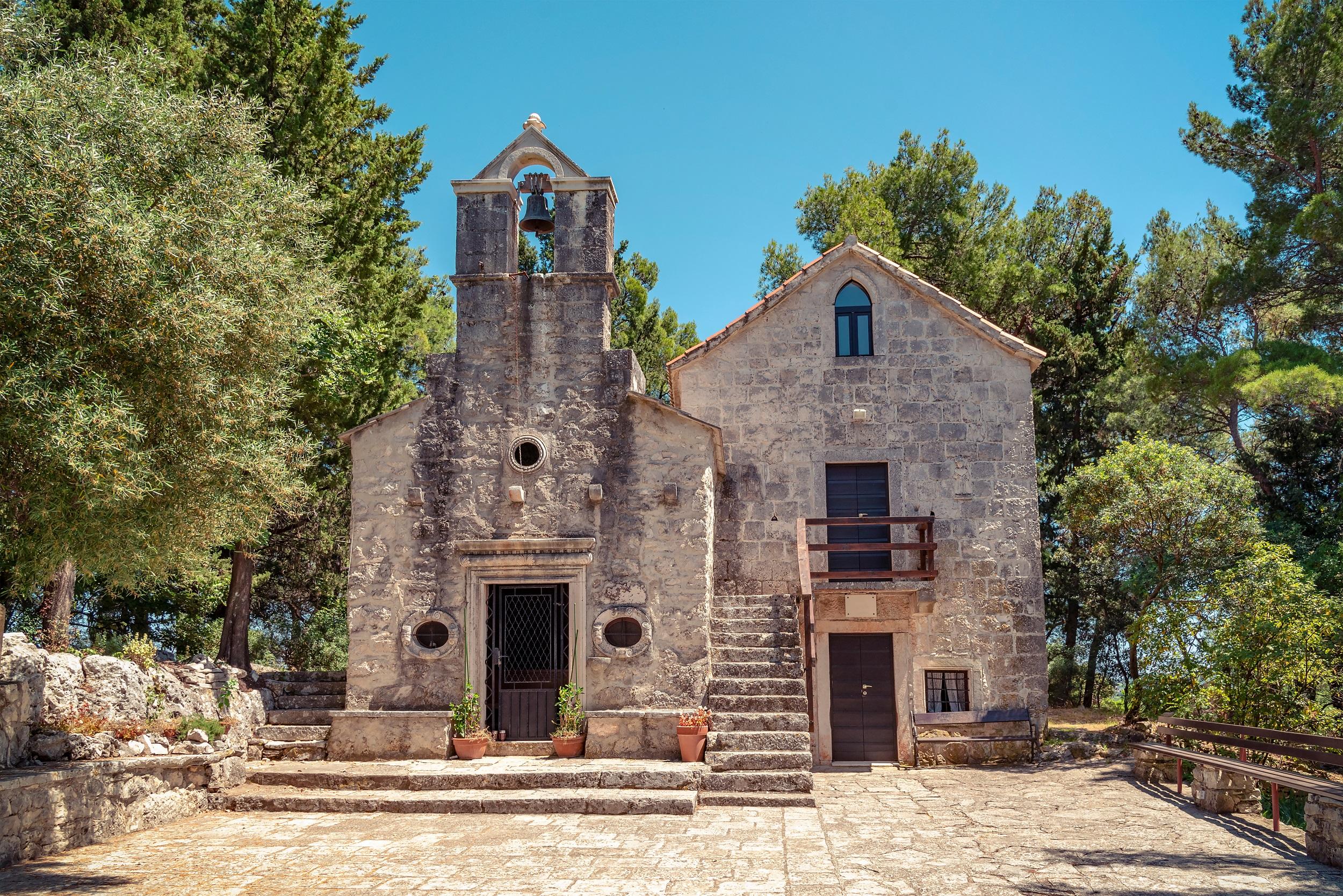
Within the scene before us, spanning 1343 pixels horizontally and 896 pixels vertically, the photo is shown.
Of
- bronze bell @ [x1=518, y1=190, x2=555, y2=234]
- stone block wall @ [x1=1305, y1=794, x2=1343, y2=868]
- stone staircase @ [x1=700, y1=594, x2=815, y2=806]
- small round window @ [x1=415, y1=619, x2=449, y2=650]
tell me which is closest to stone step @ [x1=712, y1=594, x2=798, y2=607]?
stone staircase @ [x1=700, y1=594, x2=815, y2=806]

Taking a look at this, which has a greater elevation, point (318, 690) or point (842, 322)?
point (842, 322)

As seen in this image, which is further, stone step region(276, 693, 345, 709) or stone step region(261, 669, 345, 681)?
stone step region(261, 669, 345, 681)

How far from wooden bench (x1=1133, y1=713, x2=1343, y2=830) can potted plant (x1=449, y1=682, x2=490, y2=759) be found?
831 centimetres

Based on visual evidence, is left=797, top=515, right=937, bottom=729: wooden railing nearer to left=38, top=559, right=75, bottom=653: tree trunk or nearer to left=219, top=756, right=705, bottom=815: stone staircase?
left=219, top=756, right=705, bottom=815: stone staircase

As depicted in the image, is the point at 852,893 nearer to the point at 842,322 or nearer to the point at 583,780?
the point at 583,780

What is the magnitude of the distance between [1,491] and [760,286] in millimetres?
23848

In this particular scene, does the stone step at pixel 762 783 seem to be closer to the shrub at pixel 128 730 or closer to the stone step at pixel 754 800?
the stone step at pixel 754 800

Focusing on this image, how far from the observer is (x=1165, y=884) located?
7.77 meters

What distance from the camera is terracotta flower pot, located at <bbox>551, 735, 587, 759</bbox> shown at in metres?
12.6

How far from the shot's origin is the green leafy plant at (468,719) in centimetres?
1266

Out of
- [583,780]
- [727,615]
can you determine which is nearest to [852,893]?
[583,780]

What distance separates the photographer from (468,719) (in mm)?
12719

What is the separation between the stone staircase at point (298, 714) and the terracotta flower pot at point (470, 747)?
183cm

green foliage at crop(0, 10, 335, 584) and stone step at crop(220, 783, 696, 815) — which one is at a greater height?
green foliage at crop(0, 10, 335, 584)
